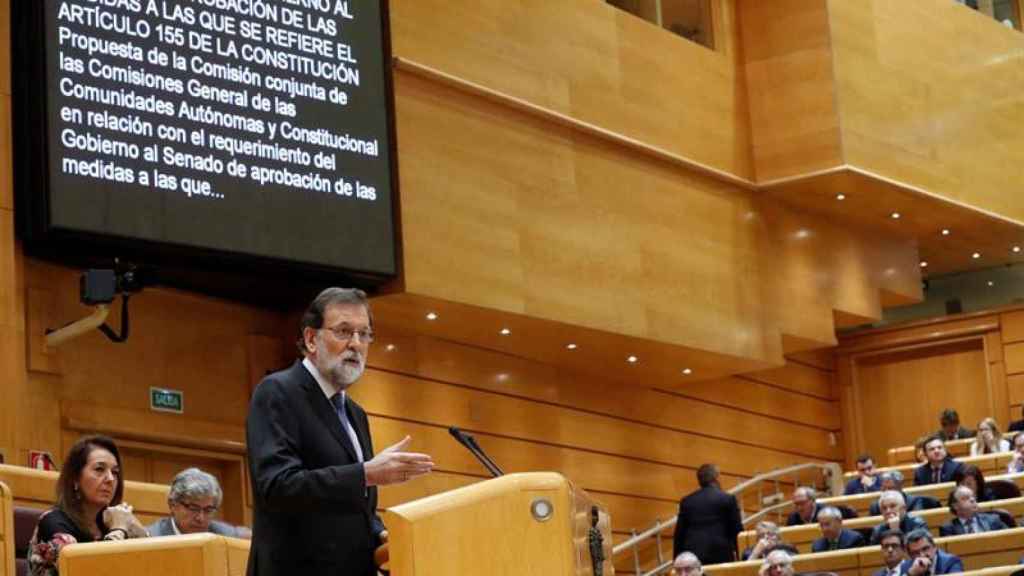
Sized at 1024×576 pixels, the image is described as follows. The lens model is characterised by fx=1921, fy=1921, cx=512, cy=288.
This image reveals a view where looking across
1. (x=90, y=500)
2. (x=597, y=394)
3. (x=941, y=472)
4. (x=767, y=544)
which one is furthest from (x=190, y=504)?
(x=597, y=394)

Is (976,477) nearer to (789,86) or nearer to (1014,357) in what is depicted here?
(789,86)

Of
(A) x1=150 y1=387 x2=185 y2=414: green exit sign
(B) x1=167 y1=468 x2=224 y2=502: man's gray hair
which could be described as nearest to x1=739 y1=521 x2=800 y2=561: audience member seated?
(A) x1=150 y1=387 x2=185 y2=414: green exit sign

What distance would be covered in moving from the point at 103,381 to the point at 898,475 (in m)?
5.43

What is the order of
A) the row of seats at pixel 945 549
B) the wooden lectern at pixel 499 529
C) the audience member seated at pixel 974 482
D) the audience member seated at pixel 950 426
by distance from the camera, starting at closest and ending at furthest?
the wooden lectern at pixel 499 529 < the row of seats at pixel 945 549 < the audience member seated at pixel 974 482 < the audience member seated at pixel 950 426

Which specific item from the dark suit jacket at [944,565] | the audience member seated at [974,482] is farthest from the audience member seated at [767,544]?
the audience member seated at [974,482]

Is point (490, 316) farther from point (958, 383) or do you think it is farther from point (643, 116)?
point (958, 383)

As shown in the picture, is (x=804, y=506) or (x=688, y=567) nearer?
(x=688, y=567)

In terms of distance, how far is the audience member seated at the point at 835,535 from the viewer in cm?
1080

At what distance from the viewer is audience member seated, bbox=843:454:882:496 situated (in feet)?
42.7

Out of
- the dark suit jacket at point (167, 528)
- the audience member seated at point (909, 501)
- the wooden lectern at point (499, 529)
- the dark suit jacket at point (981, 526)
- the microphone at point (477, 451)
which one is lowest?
the wooden lectern at point (499, 529)

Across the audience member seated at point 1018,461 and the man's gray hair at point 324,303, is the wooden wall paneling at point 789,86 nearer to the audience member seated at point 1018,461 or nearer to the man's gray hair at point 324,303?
the audience member seated at point 1018,461

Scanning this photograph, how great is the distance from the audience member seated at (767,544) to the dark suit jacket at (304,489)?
7018 millimetres

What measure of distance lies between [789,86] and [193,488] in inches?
377

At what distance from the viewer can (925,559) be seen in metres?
9.21
